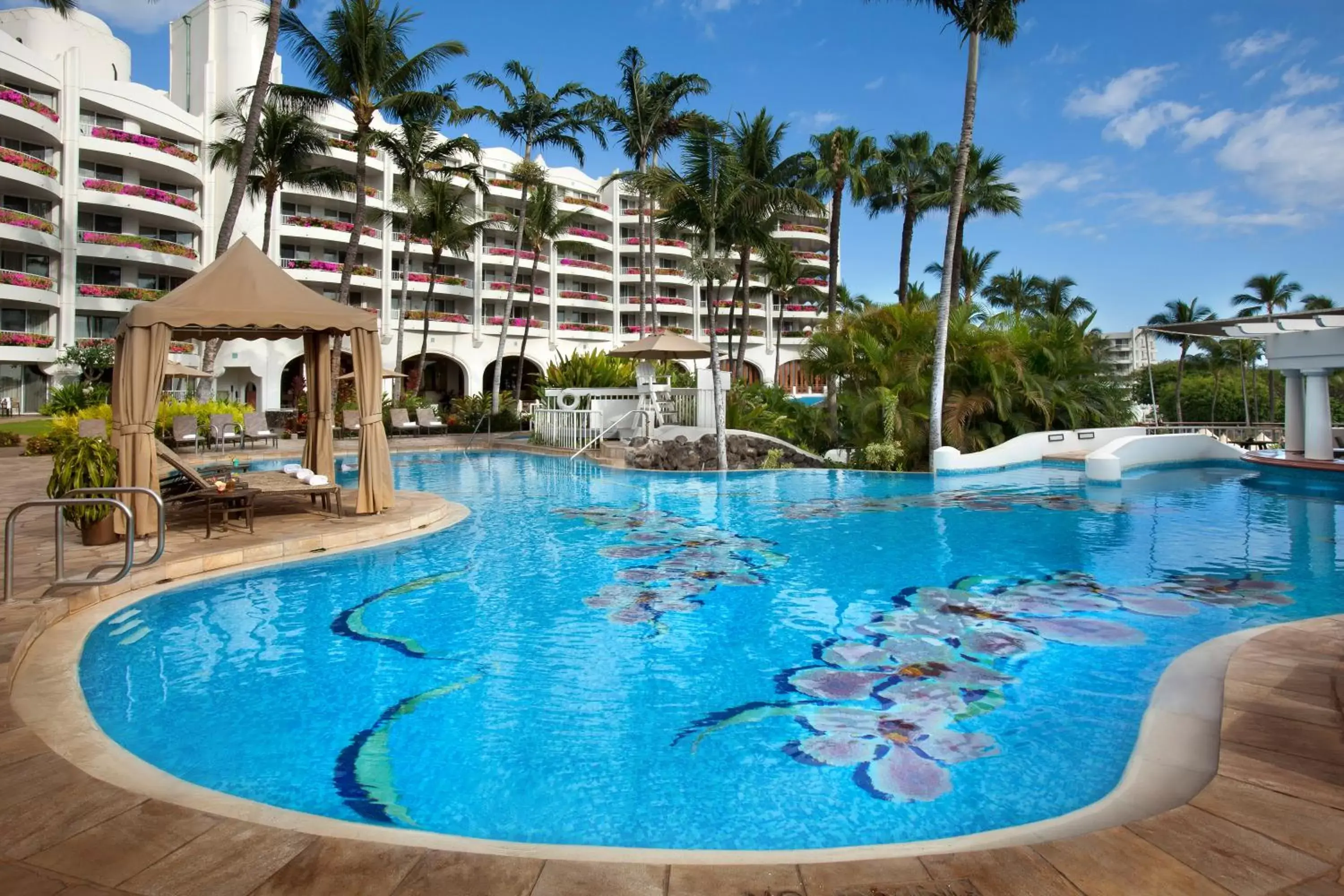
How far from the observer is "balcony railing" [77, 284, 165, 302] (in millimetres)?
32031

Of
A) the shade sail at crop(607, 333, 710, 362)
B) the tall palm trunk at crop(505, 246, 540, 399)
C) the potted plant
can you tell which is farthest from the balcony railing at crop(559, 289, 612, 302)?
the potted plant

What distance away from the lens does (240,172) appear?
17.4m

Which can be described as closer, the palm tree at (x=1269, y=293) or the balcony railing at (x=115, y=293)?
the balcony railing at (x=115, y=293)

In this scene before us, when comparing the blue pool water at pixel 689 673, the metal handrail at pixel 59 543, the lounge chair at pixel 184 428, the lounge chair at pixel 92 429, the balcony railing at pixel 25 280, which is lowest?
the blue pool water at pixel 689 673

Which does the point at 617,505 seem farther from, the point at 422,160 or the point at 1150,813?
the point at 422,160

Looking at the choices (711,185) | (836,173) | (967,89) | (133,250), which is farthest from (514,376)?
(967,89)

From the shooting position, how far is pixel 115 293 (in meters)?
32.5

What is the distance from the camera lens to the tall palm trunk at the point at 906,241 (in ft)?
A: 101

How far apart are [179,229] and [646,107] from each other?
75.0 feet

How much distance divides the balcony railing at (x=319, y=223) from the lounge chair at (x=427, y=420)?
12168 millimetres

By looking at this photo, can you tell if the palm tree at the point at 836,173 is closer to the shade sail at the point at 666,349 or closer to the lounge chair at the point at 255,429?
the shade sail at the point at 666,349

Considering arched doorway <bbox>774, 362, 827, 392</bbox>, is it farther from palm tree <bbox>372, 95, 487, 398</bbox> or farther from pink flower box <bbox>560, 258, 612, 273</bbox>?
palm tree <bbox>372, 95, 487, 398</bbox>

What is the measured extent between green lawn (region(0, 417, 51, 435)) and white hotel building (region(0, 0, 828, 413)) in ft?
16.9

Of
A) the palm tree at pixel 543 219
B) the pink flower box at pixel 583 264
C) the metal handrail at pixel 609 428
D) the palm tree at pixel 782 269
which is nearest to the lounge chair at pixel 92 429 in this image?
the metal handrail at pixel 609 428
